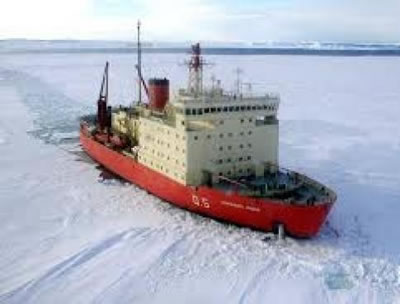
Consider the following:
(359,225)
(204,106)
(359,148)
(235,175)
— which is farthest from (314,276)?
(359,148)

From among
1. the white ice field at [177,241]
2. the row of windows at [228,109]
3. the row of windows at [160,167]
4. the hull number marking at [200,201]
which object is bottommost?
the white ice field at [177,241]

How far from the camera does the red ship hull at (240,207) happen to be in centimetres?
1186

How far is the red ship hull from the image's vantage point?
1186 cm

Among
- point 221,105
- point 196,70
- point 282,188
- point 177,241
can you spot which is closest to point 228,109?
point 221,105

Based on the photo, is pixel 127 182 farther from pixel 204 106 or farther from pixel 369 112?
pixel 369 112

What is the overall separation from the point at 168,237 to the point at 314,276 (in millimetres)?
3466

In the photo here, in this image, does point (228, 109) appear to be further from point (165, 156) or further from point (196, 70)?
point (165, 156)

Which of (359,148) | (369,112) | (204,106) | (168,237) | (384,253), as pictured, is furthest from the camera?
(369,112)

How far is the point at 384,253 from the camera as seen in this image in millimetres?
11344

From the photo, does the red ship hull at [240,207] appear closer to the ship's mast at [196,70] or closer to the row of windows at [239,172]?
the row of windows at [239,172]

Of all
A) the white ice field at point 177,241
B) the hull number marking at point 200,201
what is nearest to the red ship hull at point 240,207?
the hull number marking at point 200,201

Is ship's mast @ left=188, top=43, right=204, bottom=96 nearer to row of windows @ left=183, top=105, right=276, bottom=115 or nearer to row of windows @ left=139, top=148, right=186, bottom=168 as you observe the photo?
row of windows @ left=183, top=105, right=276, bottom=115

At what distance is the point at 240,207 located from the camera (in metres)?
12.5

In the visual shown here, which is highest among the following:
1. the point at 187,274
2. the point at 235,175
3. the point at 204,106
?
the point at 204,106
